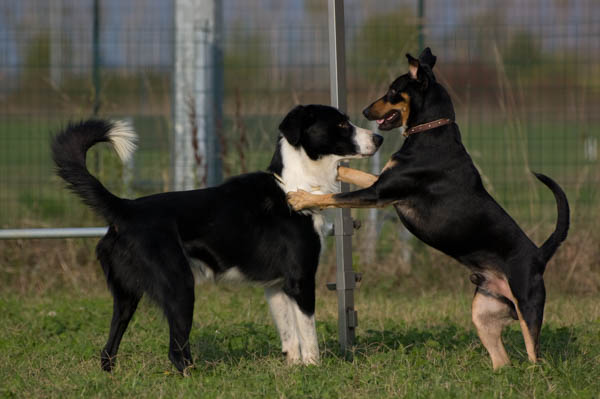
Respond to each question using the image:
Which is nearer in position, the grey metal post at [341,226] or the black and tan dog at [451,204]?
the black and tan dog at [451,204]

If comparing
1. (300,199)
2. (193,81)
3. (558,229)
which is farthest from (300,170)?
(193,81)

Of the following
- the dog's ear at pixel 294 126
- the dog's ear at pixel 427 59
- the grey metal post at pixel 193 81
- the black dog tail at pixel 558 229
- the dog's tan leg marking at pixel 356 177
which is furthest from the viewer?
the grey metal post at pixel 193 81

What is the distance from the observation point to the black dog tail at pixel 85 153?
4.30m

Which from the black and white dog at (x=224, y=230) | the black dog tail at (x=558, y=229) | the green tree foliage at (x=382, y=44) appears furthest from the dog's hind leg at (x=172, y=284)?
the green tree foliage at (x=382, y=44)

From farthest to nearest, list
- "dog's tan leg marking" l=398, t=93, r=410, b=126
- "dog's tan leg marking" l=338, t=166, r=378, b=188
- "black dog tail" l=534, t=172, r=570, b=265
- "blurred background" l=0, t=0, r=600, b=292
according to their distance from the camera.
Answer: "blurred background" l=0, t=0, r=600, b=292, "dog's tan leg marking" l=338, t=166, r=378, b=188, "dog's tan leg marking" l=398, t=93, r=410, b=126, "black dog tail" l=534, t=172, r=570, b=265

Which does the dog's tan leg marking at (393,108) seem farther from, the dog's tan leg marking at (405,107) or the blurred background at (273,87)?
the blurred background at (273,87)

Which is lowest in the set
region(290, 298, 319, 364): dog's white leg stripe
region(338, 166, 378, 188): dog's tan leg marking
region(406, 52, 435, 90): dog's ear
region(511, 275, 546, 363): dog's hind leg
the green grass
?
the green grass

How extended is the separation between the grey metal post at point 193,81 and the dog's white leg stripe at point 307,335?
10.2 ft

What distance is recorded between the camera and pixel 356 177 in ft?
16.3

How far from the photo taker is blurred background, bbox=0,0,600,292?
7.37m

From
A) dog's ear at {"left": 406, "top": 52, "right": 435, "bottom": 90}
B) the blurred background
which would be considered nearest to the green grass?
the blurred background

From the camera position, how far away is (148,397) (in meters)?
3.96

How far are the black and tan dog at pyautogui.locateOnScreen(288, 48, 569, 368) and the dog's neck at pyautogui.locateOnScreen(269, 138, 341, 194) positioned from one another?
0.47ft

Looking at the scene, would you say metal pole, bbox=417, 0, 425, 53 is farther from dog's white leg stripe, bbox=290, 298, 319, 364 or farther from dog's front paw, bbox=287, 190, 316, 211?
dog's white leg stripe, bbox=290, 298, 319, 364
